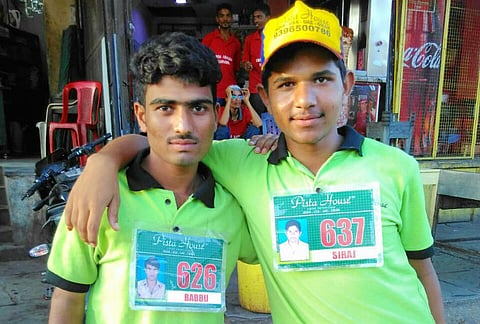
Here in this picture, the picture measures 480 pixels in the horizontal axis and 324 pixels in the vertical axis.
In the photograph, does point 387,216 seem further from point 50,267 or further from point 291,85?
point 50,267

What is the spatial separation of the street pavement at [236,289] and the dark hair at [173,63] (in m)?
1.98

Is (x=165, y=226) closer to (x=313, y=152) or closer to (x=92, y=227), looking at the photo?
(x=92, y=227)

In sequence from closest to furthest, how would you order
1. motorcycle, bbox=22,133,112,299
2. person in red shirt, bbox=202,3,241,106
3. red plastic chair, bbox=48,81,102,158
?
motorcycle, bbox=22,133,112,299 < red plastic chair, bbox=48,81,102,158 < person in red shirt, bbox=202,3,241,106

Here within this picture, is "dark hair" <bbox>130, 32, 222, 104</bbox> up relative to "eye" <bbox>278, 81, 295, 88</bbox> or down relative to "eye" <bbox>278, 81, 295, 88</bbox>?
up

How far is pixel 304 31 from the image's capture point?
131 cm

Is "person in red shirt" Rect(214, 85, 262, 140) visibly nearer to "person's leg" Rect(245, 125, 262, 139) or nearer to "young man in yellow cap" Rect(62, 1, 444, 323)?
"person's leg" Rect(245, 125, 262, 139)

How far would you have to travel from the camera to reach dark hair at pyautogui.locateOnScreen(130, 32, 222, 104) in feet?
4.06

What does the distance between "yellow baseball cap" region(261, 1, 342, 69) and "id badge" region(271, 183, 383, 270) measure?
511 mm

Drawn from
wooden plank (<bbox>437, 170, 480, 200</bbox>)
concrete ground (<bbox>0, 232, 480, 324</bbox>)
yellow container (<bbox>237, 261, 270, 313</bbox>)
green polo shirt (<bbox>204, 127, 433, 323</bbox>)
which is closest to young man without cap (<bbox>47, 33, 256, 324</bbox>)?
green polo shirt (<bbox>204, 127, 433, 323</bbox>)

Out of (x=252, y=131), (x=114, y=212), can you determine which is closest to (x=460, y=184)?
(x=252, y=131)

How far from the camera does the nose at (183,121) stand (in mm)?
1208

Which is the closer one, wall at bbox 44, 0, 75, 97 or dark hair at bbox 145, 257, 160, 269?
dark hair at bbox 145, 257, 160, 269

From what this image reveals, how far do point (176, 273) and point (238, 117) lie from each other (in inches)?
125

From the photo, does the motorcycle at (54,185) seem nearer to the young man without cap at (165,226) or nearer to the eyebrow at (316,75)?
the young man without cap at (165,226)
